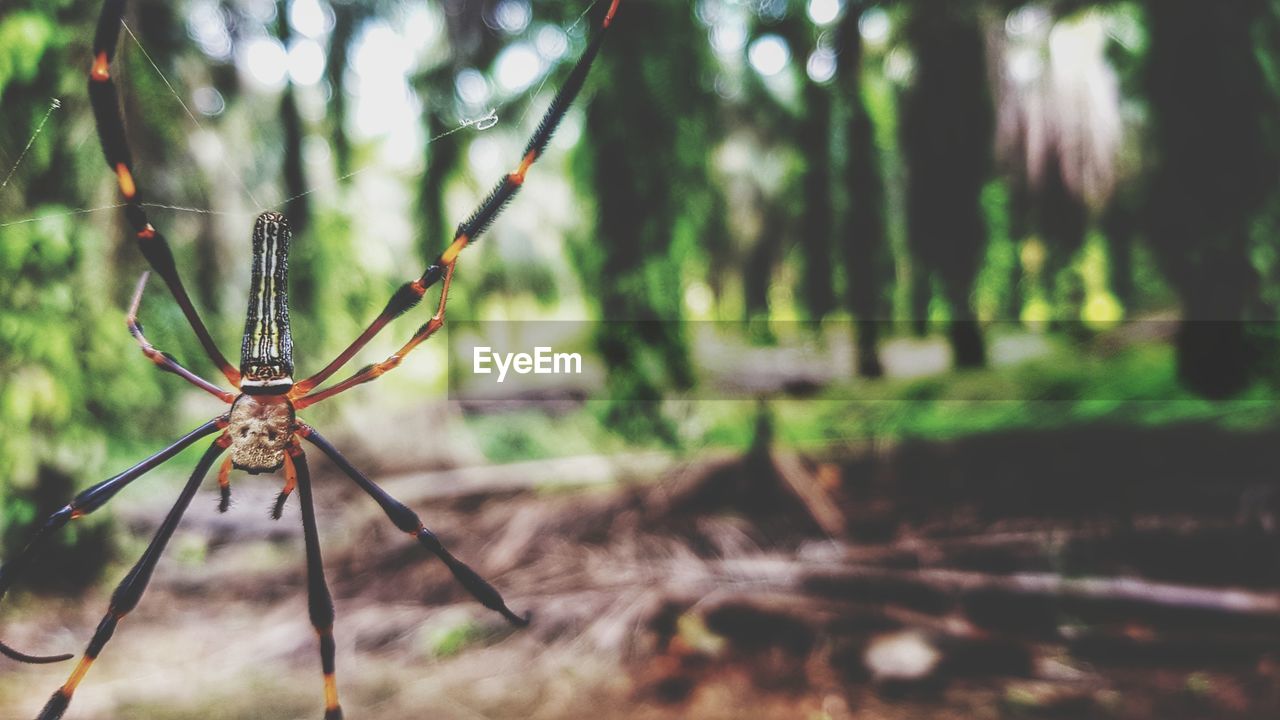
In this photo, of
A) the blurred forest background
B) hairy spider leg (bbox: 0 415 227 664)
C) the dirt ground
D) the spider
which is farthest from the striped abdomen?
the dirt ground

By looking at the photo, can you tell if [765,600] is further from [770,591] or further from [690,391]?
[690,391]

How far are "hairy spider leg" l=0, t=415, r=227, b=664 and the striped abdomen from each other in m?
0.10

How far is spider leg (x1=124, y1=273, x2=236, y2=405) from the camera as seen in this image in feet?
3.03

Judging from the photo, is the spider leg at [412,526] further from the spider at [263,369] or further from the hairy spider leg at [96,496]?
the hairy spider leg at [96,496]

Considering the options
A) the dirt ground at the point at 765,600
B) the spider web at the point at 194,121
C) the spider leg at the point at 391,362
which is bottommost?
the dirt ground at the point at 765,600

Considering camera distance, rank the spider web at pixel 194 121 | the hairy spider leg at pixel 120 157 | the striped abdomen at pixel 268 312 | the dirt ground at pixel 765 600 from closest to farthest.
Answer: the hairy spider leg at pixel 120 157 → the striped abdomen at pixel 268 312 → the spider web at pixel 194 121 → the dirt ground at pixel 765 600

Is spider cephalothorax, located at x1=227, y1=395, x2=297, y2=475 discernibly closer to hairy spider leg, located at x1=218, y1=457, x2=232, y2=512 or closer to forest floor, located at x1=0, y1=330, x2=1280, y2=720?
hairy spider leg, located at x1=218, y1=457, x2=232, y2=512

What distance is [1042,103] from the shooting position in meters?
3.91

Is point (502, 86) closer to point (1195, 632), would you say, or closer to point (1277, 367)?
point (1195, 632)

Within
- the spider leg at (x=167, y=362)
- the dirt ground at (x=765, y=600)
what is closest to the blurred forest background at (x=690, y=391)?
the dirt ground at (x=765, y=600)

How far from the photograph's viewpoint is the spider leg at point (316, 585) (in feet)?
3.00

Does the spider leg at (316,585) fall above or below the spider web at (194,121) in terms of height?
below

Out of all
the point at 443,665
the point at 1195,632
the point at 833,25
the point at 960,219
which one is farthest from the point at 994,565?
the point at 833,25

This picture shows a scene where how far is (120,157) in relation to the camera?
2.53ft
